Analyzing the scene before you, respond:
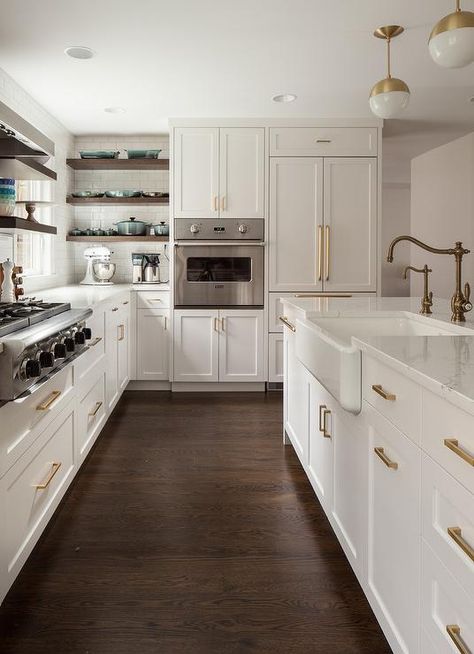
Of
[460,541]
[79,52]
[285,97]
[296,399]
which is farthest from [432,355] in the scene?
[285,97]

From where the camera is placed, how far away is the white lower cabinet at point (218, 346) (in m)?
5.26

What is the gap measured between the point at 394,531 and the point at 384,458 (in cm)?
18

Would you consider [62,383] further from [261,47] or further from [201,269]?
[201,269]

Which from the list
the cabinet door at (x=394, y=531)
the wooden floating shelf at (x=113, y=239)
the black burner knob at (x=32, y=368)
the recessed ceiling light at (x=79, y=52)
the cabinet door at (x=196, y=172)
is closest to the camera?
the cabinet door at (x=394, y=531)

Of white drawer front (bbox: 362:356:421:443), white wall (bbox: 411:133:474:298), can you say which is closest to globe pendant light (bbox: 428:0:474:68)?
white drawer front (bbox: 362:356:421:443)

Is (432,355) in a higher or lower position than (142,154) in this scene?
lower

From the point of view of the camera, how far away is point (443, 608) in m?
1.17

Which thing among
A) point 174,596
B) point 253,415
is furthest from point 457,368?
point 253,415

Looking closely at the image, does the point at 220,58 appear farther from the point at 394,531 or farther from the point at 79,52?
the point at 394,531

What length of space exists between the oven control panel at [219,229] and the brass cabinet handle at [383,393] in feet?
12.1

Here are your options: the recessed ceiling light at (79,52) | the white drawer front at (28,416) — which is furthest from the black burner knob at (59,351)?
the recessed ceiling light at (79,52)

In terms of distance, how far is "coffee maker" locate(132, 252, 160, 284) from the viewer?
18.4ft

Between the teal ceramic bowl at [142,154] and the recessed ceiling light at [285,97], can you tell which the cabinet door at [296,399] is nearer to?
the recessed ceiling light at [285,97]

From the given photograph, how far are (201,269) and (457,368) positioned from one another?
13.4ft
